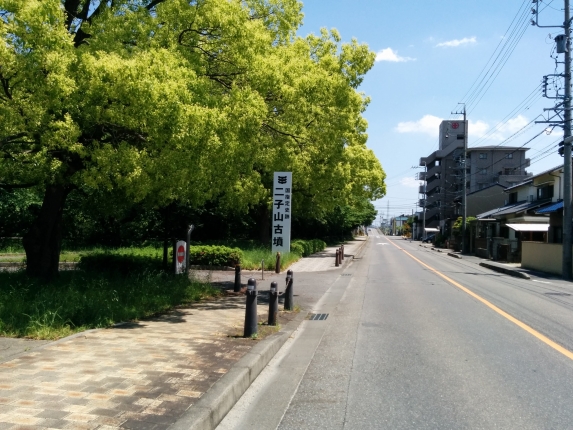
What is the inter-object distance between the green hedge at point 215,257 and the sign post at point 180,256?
835 centimetres

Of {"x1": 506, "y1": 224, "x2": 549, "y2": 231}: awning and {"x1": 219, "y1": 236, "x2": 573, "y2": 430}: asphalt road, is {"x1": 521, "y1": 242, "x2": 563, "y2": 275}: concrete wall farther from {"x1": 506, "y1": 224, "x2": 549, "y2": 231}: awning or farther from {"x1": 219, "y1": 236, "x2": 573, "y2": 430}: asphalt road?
{"x1": 219, "y1": 236, "x2": 573, "y2": 430}: asphalt road

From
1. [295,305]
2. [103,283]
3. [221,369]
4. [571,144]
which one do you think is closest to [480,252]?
[571,144]

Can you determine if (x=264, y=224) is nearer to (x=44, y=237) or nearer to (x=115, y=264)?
(x=115, y=264)

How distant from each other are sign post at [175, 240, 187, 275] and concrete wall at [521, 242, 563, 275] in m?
20.5

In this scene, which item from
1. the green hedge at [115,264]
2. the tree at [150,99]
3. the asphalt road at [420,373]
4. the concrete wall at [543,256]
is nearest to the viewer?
the asphalt road at [420,373]

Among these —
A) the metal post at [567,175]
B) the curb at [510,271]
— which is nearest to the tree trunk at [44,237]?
the curb at [510,271]

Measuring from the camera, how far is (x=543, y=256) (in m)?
27.9

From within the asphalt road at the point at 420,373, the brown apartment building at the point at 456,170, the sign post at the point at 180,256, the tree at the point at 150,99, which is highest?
the brown apartment building at the point at 456,170

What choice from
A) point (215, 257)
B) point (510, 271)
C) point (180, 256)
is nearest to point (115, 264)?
point (180, 256)

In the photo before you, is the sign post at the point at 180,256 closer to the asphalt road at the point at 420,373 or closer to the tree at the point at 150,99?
the tree at the point at 150,99

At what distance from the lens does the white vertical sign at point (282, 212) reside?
42.0ft

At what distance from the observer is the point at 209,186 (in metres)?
11.1

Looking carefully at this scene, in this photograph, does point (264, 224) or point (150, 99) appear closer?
point (150, 99)

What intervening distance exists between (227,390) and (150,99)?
466cm
